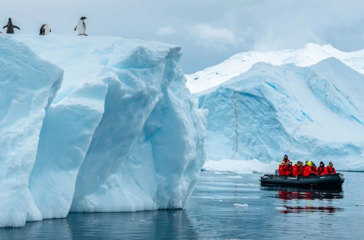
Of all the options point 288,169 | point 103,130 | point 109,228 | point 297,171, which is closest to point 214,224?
point 109,228

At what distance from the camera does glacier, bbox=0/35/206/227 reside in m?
11.9

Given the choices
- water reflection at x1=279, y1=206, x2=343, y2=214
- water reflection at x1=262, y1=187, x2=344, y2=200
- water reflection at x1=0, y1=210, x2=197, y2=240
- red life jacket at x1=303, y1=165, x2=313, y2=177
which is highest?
red life jacket at x1=303, y1=165, x2=313, y2=177

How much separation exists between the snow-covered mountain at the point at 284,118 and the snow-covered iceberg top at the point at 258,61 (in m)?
14.1

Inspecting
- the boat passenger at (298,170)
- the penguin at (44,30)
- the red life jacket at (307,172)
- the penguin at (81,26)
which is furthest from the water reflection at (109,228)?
the boat passenger at (298,170)

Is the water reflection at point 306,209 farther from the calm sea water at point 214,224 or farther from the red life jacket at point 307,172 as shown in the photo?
the red life jacket at point 307,172

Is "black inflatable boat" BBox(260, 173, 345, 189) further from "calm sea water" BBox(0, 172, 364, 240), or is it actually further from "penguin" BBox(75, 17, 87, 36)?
"penguin" BBox(75, 17, 87, 36)

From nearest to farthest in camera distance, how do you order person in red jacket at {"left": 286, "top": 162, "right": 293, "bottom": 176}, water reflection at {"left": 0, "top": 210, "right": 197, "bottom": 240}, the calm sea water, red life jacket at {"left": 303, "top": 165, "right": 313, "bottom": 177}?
water reflection at {"left": 0, "top": 210, "right": 197, "bottom": 240} → the calm sea water → red life jacket at {"left": 303, "top": 165, "right": 313, "bottom": 177} → person in red jacket at {"left": 286, "top": 162, "right": 293, "bottom": 176}

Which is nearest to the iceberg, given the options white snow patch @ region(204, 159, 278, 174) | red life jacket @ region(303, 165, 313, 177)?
red life jacket @ region(303, 165, 313, 177)

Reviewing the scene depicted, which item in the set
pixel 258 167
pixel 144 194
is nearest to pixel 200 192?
pixel 144 194

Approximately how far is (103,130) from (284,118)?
31.3 m

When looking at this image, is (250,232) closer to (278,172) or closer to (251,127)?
(278,172)

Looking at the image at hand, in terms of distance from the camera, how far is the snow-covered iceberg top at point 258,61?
63938 mm

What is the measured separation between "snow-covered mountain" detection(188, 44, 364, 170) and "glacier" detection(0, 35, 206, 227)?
26.4 meters

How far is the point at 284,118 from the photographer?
145 ft
